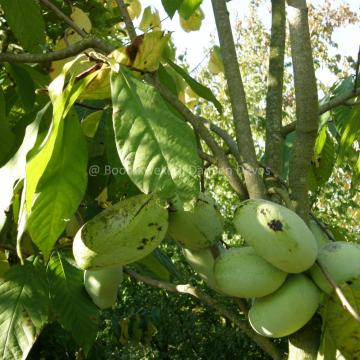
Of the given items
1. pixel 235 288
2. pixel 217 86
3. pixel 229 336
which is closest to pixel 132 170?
pixel 235 288

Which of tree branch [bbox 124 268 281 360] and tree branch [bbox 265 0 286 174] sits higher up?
tree branch [bbox 265 0 286 174]

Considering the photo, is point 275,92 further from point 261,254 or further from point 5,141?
point 5,141

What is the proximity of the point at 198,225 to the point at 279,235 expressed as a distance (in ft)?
0.44

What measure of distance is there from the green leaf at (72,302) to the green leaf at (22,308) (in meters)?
0.02

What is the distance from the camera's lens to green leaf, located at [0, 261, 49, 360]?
1013mm

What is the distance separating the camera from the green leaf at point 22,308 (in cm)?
101

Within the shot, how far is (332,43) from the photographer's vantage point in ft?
27.2

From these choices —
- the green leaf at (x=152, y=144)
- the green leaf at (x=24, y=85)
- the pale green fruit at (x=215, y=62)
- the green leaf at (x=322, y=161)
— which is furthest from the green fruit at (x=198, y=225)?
the pale green fruit at (x=215, y=62)

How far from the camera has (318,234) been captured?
2.97 ft

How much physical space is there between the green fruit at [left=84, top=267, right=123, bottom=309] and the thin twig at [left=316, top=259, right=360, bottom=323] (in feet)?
1.27

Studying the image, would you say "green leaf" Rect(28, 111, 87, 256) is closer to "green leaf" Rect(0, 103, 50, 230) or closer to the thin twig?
"green leaf" Rect(0, 103, 50, 230)

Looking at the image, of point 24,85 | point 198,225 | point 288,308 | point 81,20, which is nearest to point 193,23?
point 81,20

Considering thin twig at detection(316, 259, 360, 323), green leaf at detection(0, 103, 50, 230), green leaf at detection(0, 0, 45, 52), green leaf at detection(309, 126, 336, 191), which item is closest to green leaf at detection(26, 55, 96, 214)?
green leaf at detection(0, 103, 50, 230)

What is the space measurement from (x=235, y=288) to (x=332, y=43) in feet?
26.2
